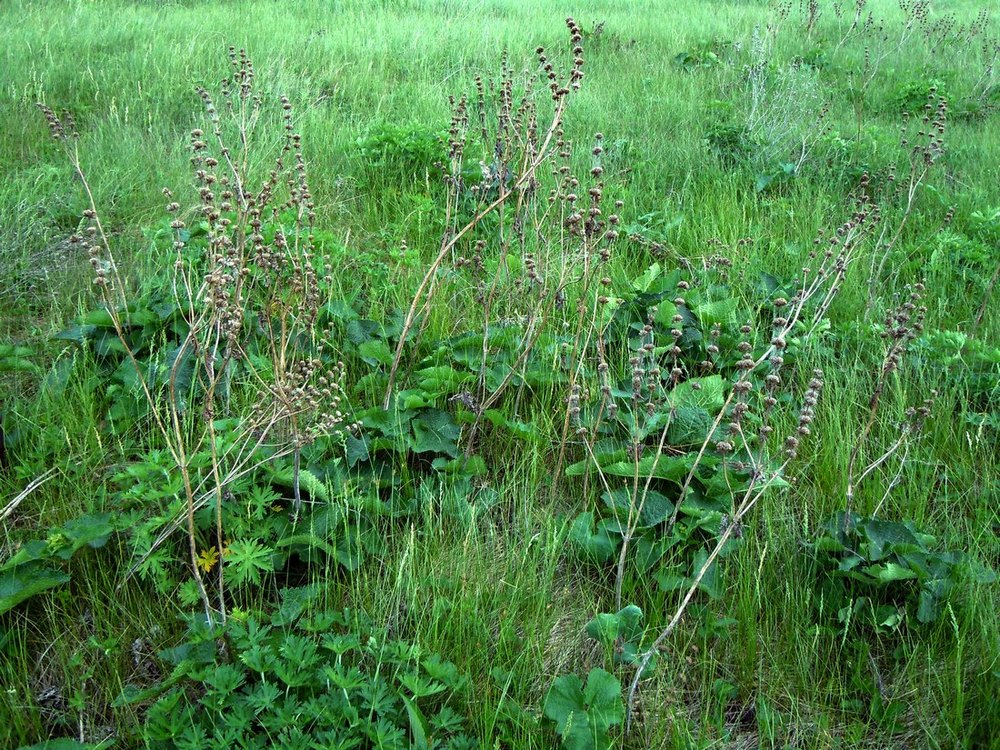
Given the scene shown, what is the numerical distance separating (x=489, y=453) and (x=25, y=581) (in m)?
1.36

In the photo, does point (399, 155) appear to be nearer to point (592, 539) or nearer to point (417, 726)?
point (592, 539)

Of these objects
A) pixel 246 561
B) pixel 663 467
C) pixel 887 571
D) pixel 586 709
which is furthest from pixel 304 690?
pixel 887 571

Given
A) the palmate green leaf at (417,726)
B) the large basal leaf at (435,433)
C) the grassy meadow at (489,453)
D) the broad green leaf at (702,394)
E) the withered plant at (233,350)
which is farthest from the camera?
the broad green leaf at (702,394)

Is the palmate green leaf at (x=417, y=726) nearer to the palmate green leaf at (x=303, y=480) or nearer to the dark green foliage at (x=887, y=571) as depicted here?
the palmate green leaf at (x=303, y=480)

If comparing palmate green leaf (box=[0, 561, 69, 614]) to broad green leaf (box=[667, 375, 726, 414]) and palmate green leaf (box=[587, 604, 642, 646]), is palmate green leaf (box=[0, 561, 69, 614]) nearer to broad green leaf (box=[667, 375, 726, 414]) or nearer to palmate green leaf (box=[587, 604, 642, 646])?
palmate green leaf (box=[587, 604, 642, 646])

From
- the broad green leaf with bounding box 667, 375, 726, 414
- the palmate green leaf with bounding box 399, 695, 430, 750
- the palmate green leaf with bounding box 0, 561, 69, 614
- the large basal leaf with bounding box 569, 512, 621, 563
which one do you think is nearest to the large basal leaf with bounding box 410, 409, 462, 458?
the large basal leaf with bounding box 569, 512, 621, 563

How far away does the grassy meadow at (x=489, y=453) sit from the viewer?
1.82 metres

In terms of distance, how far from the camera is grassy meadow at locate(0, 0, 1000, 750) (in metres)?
1.82

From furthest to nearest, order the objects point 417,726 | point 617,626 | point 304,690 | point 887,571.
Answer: point 887,571 < point 617,626 < point 304,690 < point 417,726

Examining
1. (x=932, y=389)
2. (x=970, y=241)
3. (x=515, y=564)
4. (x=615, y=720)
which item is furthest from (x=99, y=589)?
(x=970, y=241)

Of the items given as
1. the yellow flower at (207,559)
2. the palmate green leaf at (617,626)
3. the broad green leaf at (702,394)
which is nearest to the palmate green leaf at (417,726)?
the palmate green leaf at (617,626)

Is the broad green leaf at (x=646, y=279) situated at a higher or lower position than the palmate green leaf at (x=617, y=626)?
higher

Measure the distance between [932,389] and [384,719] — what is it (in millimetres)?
2211

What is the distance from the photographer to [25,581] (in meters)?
1.94
